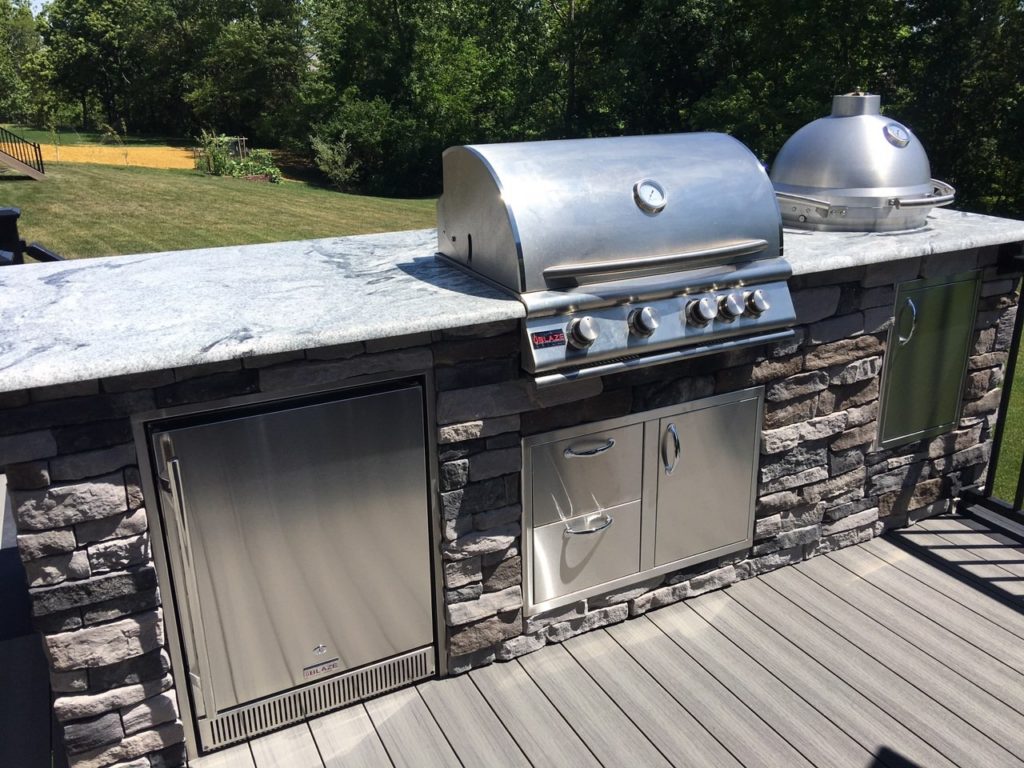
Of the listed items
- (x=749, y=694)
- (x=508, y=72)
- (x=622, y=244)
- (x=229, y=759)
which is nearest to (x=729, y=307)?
(x=622, y=244)

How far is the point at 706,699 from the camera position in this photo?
281 centimetres

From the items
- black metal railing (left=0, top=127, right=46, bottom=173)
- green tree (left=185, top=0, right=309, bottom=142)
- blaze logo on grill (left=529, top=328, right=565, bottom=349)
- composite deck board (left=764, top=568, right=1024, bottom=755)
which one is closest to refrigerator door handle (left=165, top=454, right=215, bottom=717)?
blaze logo on grill (left=529, top=328, right=565, bottom=349)

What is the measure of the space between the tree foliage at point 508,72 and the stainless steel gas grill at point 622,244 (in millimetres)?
13202

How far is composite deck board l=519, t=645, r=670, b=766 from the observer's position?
8.47ft

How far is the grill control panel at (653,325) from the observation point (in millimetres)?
2512

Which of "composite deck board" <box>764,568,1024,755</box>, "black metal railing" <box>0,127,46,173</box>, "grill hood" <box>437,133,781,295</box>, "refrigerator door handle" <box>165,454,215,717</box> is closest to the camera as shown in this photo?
"refrigerator door handle" <box>165,454,215,717</box>

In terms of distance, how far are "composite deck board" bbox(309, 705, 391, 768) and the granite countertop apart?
130cm

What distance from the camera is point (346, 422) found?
8.05 feet

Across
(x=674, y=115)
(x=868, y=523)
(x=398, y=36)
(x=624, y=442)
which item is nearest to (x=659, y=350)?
(x=624, y=442)

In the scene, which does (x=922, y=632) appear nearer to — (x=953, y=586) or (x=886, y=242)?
(x=953, y=586)

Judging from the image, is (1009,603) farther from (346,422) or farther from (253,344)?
(253,344)

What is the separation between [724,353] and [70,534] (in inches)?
83.4

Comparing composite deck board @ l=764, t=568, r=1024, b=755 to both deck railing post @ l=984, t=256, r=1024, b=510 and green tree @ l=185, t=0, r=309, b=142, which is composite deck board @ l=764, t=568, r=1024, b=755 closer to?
deck railing post @ l=984, t=256, r=1024, b=510

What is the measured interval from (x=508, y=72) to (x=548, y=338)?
23707mm
